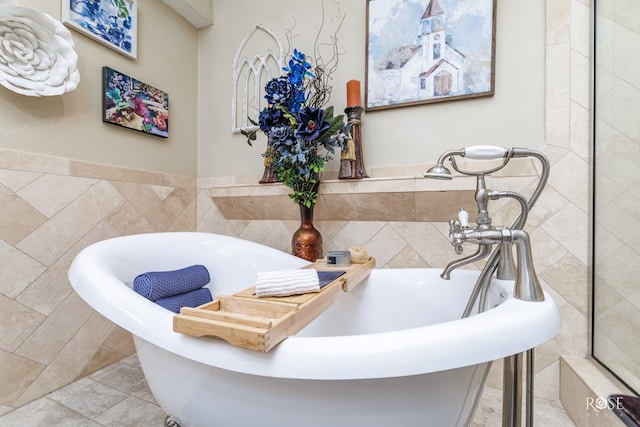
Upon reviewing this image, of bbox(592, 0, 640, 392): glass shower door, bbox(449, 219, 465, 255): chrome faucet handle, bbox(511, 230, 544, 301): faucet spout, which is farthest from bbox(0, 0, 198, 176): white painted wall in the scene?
bbox(592, 0, 640, 392): glass shower door

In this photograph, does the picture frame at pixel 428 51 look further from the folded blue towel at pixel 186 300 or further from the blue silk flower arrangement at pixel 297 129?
the folded blue towel at pixel 186 300

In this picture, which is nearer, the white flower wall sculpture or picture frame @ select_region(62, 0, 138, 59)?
the white flower wall sculpture

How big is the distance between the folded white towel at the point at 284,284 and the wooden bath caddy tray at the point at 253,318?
0.05ft

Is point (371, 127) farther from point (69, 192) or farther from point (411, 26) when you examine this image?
point (69, 192)

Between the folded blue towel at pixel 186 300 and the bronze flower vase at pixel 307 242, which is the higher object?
the bronze flower vase at pixel 307 242

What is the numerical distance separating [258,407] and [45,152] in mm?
1299

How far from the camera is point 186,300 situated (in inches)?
41.0

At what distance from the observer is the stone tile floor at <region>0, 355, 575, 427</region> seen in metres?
0.99

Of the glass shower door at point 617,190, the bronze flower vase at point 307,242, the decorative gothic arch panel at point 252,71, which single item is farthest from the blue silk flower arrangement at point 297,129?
the glass shower door at point 617,190

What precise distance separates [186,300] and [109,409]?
486 mm

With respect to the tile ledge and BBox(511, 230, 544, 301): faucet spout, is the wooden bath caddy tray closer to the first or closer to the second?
BBox(511, 230, 544, 301): faucet spout

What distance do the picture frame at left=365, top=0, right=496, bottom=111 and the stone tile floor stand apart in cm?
126

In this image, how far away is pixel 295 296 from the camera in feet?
2.23

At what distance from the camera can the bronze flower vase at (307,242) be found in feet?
4.31
